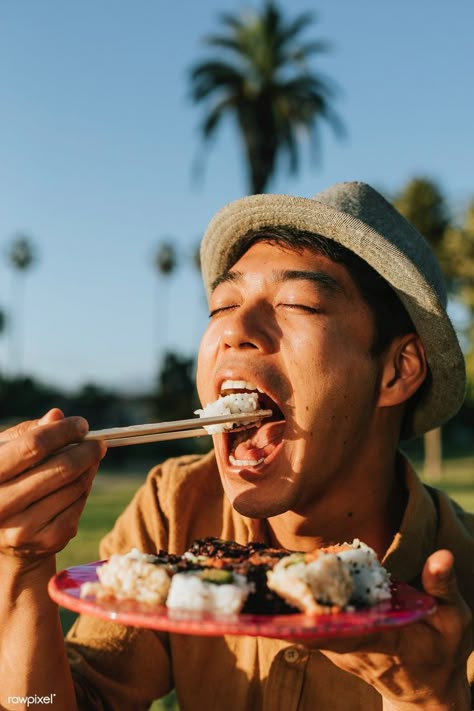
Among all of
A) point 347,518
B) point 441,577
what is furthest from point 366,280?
point 441,577

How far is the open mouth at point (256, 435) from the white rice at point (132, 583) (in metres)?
0.88

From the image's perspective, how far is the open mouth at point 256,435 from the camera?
2811mm

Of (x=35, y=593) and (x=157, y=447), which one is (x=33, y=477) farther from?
(x=157, y=447)

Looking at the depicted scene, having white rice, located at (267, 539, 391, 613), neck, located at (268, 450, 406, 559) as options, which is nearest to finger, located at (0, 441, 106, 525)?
white rice, located at (267, 539, 391, 613)

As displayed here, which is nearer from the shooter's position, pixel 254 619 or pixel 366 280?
pixel 254 619

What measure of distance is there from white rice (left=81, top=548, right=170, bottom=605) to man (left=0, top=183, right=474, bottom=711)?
371 mm

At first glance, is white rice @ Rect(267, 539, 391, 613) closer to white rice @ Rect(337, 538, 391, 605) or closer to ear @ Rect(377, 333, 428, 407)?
white rice @ Rect(337, 538, 391, 605)

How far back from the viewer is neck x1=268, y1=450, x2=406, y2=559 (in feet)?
10.0

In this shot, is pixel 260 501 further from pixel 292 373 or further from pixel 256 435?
pixel 292 373

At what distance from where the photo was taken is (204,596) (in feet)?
5.82

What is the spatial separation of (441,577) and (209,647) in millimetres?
1327

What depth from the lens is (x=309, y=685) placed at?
289 cm
